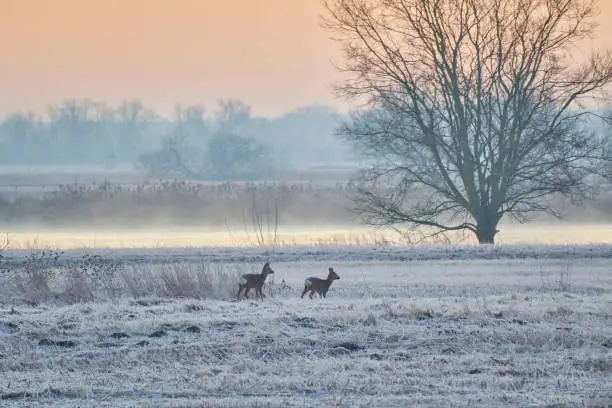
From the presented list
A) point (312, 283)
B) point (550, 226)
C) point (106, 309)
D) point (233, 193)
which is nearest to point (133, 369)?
point (106, 309)

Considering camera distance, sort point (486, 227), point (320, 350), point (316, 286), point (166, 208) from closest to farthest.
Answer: point (320, 350) < point (316, 286) < point (486, 227) < point (166, 208)

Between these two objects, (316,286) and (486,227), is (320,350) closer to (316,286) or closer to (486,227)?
(316,286)

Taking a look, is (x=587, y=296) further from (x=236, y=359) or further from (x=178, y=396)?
(x=178, y=396)

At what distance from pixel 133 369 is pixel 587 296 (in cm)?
946

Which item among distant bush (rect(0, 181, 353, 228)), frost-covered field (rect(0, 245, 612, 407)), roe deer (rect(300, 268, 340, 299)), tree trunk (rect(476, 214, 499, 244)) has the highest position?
distant bush (rect(0, 181, 353, 228))

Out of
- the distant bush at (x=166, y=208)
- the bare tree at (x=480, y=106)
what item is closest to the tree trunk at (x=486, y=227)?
the bare tree at (x=480, y=106)

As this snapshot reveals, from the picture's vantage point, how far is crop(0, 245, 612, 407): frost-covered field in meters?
11.8

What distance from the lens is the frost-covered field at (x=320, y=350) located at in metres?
11.8

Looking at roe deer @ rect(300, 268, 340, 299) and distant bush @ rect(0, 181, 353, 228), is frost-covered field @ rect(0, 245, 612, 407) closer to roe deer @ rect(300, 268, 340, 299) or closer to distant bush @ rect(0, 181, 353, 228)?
roe deer @ rect(300, 268, 340, 299)

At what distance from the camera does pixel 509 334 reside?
14.9m

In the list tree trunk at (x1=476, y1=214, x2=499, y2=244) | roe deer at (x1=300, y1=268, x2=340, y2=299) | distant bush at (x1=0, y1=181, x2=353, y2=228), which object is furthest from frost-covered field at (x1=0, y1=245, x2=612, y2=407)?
distant bush at (x1=0, y1=181, x2=353, y2=228)

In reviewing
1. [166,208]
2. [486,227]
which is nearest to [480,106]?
[486,227]

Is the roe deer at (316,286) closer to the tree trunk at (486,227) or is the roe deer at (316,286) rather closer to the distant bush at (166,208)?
the tree trunk at (486,227)

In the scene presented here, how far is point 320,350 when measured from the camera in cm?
1430
